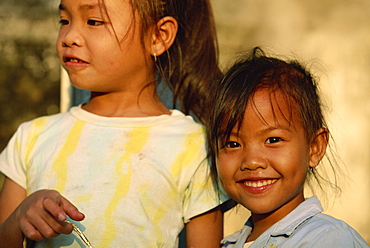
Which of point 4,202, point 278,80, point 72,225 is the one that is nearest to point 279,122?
point 278,80

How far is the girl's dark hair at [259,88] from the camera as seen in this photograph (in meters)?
1.96

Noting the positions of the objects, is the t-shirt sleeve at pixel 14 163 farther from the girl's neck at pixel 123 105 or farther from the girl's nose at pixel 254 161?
the girl's nose at pixel 254 161

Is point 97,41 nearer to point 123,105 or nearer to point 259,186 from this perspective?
point 123,105

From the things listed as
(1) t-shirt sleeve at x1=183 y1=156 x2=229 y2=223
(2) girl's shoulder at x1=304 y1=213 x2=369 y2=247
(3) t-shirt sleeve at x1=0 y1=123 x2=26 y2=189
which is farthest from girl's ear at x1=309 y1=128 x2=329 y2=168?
(3) t-shirt sleeve at x1=0 y1=123 x2=26 y2=189

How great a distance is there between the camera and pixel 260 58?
2.14 metres

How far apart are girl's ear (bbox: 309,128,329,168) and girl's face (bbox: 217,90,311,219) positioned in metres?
0.03

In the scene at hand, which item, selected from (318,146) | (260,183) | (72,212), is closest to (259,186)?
(260,183)

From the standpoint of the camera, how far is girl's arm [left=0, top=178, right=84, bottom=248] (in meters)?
1.80

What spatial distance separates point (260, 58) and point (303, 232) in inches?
24.2

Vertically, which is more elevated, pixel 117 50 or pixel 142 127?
pixel 117 50

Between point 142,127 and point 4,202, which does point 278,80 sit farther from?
point 4,202

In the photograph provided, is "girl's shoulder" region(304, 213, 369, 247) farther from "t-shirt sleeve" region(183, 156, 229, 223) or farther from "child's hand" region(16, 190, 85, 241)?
"child's hand" region(16, 190, 85, 241)

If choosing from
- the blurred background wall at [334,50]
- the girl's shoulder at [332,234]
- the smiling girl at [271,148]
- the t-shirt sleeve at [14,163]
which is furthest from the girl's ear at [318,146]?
the blurred background wall at [334,50]

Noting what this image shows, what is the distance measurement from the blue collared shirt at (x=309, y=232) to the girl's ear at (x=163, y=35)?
756 mm
